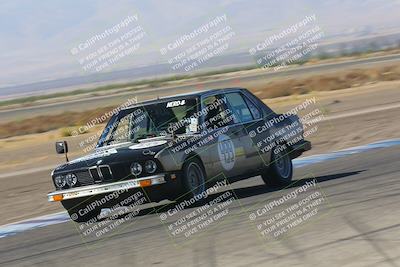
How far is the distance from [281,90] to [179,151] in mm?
35683

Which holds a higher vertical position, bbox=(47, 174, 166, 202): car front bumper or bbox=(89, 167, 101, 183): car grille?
bbox=(89, 167, 101, 183): car grille

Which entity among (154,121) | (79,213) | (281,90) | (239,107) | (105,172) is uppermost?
(154,121)

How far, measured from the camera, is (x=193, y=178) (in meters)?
10.7

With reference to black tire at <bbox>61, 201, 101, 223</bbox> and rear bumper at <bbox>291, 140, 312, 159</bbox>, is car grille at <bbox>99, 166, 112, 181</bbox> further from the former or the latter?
rear bumper at <bbox>291, 140, 312, 159</bbox>

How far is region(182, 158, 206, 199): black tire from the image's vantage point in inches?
410

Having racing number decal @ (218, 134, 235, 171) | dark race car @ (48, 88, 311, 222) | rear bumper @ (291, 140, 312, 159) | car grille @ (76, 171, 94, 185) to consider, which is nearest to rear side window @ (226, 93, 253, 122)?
dark race car @ (48, 88, 311, 222)

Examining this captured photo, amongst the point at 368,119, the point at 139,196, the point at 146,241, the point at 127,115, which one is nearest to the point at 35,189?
the point at 127,115

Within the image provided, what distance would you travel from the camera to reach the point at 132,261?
763 cm

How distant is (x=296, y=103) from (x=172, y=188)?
25505mm

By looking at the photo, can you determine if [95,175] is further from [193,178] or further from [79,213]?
[193,178]

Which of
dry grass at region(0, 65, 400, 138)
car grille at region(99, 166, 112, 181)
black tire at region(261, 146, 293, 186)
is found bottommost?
dry grass at region(0, 65, 400, 138)

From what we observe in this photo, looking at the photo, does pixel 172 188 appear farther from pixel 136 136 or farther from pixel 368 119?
pixel 368 119

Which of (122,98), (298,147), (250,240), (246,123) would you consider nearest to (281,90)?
(122,98)

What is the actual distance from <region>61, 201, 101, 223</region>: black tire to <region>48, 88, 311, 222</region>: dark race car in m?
0.01
